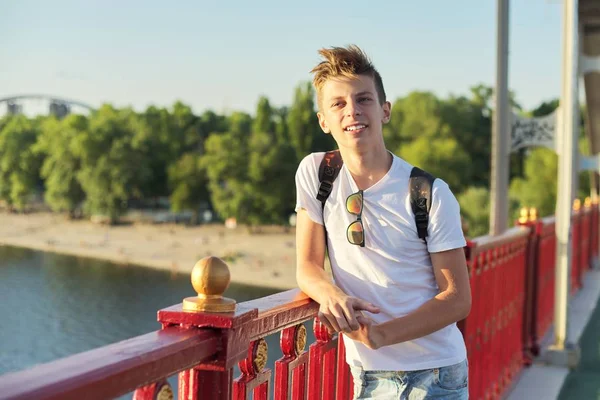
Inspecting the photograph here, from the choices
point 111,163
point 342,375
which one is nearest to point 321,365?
point 342,375

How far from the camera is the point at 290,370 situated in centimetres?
187

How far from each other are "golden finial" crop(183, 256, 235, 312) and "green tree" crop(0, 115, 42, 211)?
6222 cm

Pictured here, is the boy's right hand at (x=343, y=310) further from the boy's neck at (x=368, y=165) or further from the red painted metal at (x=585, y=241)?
the red painted metal at (x=585, y=241)

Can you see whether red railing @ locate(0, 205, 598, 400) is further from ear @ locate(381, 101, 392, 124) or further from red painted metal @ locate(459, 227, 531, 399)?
ear @ locate(381, 101, 392, 124)

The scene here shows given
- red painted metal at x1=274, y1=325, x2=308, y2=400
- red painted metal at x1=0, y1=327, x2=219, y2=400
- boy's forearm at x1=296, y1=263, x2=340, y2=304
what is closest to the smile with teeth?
boy's forearm at x1=296, y1=263, x2=340, y2=304

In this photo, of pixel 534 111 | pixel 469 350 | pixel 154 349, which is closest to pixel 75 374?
pixel 154 349

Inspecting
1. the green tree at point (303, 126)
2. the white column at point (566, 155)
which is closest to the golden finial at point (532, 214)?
the white column at point (566, 155)

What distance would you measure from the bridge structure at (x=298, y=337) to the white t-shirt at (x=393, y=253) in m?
0.17

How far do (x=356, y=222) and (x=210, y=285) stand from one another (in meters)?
0.54

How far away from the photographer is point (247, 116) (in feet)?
185

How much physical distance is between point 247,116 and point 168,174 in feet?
24.6

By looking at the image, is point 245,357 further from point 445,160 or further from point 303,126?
point 303,126

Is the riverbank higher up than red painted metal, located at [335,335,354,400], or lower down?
lower down

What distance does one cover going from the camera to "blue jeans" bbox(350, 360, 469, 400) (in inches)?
72.0
